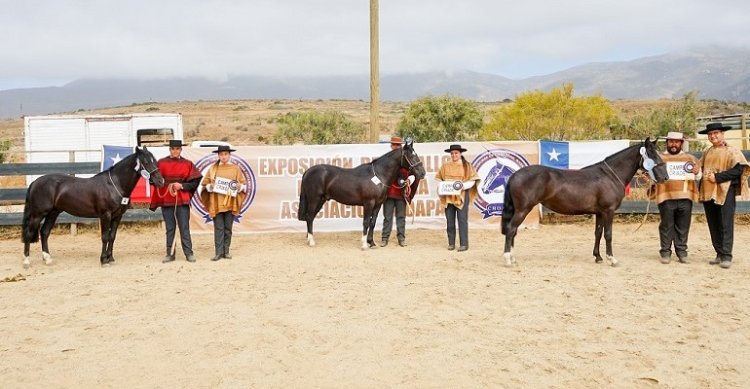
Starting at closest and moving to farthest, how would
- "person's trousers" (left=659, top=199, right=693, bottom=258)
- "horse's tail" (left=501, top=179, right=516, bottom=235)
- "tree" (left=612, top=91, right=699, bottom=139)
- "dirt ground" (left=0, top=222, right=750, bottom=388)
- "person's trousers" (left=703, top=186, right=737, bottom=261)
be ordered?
"dirt ground" (left=0, top=222, right=750, bottom=388) < "person's trousers" (left=703, top=186, right=737, bottom=261) < "person's trousers" (left=659, top=199, right=693, bottom=258) < "horse's tail" (left=501, top=179, right=516, bottom=235) < "tree" (left=612, top=91, right=699, bottom=139)

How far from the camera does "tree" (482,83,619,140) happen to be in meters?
23.0

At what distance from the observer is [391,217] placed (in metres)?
10.7

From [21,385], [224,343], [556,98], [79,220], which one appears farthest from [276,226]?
[556,98]

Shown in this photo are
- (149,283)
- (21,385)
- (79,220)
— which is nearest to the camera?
(21,385)

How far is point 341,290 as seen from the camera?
23.7 ft

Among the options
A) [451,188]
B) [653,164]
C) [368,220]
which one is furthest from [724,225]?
[368,220]

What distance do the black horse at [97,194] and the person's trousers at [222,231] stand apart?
106 centimetres

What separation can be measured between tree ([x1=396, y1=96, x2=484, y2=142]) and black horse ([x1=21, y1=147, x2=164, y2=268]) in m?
19.7

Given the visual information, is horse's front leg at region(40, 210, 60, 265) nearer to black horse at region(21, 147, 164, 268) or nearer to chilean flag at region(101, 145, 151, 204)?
black horse at region(21, 147, 164, 268)

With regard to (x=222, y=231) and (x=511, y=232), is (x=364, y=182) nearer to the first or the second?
(x=222, y=231)

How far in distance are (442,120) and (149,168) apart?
806 inches

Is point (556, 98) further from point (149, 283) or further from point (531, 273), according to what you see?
point (149, 283)

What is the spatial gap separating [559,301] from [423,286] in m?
1.63

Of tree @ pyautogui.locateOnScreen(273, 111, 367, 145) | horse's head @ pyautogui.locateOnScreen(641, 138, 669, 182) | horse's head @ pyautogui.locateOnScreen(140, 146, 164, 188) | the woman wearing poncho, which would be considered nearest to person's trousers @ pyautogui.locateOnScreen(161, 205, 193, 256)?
horse's head @ pyautogui.locateOnScreen(140, 146, 164, 188)
